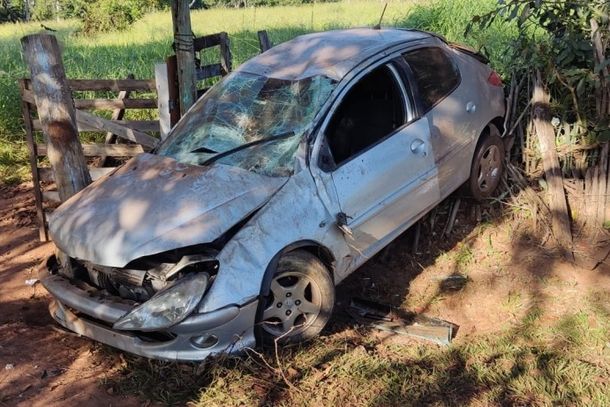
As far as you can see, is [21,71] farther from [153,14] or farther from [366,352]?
[153,14]

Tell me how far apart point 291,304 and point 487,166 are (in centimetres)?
265

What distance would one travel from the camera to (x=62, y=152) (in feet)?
15.3

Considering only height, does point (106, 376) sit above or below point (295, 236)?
below

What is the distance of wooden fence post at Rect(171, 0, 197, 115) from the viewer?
541cm

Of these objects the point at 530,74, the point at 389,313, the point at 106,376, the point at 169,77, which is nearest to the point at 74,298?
the point at 106,376

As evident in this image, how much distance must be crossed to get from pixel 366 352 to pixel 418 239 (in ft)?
5.61

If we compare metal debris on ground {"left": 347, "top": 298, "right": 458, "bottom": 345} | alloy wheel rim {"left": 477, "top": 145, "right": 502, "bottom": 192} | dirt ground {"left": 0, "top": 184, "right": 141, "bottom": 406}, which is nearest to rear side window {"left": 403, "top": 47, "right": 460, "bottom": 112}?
alloy wheel rim {"left": 477, "top": 145, "right": 502, "bottom": 192}

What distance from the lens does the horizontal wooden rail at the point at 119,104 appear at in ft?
21.7

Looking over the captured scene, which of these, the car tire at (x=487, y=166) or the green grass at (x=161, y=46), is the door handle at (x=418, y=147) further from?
the green grass at (x=161, y=46)

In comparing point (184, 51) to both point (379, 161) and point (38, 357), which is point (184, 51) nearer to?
point (379, 161)

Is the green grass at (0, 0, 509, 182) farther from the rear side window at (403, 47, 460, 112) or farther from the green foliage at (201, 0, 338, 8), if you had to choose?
the green foliage at (201, 0, 338, 8)

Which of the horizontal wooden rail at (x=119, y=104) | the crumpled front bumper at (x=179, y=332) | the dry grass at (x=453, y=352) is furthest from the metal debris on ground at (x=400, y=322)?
the horizontal wooden rail at (x=119, y=104)

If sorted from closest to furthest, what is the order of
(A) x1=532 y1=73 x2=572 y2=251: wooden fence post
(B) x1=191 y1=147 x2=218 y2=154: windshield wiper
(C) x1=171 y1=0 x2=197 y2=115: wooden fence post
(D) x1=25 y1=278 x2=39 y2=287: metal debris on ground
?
(B) x1=191 y1=147 x2=218 y2=154: windshield wiper
(D) x1=25 y1=278 x2=39 y2=287: metal debris on ground
(A) x1=532 y1=73 x2=572 y2=251: wooden fence post
(C) x1=171 y1=0 x2=197 y2=115: wooden fence post

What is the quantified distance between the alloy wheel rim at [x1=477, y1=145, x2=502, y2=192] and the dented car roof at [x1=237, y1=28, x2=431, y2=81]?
1.25 meters
